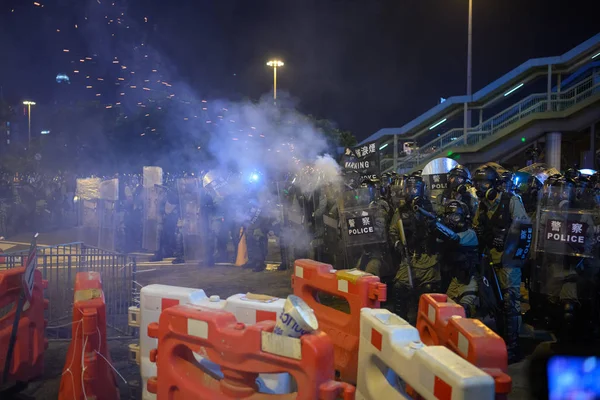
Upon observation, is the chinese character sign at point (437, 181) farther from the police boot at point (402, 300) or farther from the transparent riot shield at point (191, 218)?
the transparent riot shield at point (191, 218)

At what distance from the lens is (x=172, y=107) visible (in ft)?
68.5

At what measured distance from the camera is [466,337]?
9.17 feet

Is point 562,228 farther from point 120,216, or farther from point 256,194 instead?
point 120,216

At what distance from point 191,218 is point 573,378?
28.3ft

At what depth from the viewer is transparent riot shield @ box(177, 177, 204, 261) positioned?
11.3m

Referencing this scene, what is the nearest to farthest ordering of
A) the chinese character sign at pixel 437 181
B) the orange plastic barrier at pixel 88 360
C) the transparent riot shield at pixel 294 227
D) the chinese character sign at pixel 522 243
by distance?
the orange plastic barrier at pixel 88 360 → the chinese character sign at pixel 522 243 → the chinese character sign at pixel 437 181 → the transparent riot shield at pixel 294 227

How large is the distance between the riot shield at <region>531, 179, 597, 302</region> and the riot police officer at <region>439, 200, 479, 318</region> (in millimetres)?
1068

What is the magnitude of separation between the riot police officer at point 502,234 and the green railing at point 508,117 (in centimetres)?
1480

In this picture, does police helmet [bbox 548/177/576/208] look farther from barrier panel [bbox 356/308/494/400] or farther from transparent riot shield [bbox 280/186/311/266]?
transparent riot shield [bbox 280/186/311/266]

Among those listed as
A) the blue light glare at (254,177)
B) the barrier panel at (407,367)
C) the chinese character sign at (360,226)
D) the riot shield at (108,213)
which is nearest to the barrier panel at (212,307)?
the barrier panel at (407,367)

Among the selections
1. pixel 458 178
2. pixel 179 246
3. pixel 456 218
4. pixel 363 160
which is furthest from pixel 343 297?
pixel 179 246

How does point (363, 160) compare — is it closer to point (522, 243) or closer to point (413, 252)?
point (413, 252)

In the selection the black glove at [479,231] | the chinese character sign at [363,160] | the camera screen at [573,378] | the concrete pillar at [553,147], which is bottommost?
the camera screen at [573,378]

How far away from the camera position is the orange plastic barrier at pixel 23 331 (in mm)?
4375
